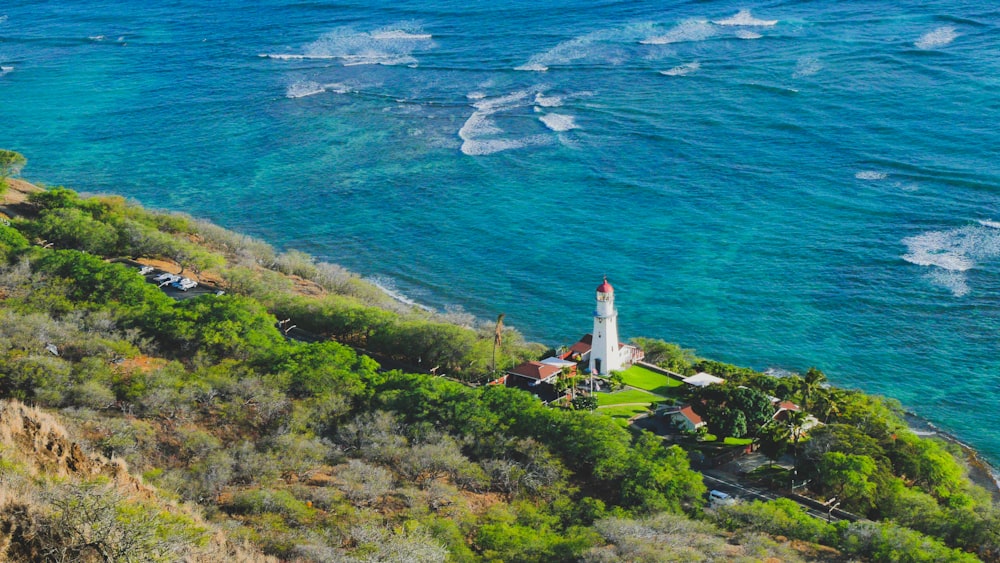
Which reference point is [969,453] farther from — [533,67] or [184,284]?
[533,67]

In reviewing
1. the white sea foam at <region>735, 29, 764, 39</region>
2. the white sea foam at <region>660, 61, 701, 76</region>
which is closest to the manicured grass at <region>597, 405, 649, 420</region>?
the white sea foam at <region>660, 61, 701, 76</region>

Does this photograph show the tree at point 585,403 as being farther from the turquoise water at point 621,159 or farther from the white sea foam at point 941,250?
the white sea foam at point 941,250

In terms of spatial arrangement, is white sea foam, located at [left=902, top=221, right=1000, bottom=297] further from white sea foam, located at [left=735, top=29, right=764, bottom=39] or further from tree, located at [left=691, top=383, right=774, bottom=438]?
white sea foam, located at [left=735, top=29, right=764, bottom=39]

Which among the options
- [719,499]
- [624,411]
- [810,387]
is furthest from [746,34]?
[719,499]

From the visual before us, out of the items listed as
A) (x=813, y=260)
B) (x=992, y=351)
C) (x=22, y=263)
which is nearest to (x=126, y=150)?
(x=22, y=263)

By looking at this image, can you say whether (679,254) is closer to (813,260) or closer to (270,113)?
(813,260)

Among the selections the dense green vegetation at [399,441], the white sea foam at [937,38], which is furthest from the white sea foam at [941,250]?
the white sea foam at [937,38]
